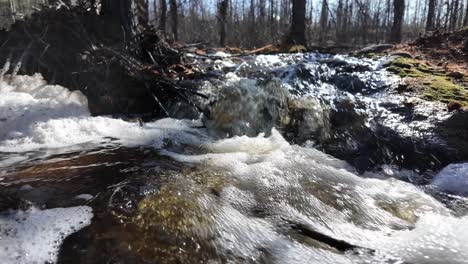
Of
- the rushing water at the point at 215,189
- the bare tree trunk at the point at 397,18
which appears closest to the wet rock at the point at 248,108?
the rushing water at the point at 215,189

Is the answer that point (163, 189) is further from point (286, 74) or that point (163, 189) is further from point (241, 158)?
point (286, 74)

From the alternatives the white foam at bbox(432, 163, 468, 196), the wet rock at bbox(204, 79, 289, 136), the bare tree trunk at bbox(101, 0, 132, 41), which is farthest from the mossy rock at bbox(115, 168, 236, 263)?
the bare tree trunk at bbox(101, 0, 132, 41)

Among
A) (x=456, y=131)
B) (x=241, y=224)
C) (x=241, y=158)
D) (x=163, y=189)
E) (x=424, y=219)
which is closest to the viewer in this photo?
(x=241, y=224)

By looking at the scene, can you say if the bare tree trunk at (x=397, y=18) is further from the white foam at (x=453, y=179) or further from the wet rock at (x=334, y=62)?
the white foam at (x=453, y=179)

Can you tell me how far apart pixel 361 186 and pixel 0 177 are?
9.26ft

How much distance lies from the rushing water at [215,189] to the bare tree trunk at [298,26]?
207 inches

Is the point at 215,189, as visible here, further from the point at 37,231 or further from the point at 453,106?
the point at 453,106

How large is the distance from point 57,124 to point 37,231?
6.93 feet

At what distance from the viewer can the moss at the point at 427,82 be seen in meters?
5.29

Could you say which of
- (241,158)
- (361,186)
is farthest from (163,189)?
(361,186)

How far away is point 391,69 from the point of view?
654 centimetres

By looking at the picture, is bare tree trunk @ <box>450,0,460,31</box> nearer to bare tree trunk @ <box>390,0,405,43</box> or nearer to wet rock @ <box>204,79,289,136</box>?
bare tree trunk @ <box>390,0,405,43</box>

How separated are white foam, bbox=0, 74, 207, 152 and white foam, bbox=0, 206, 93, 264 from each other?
57.7 inches

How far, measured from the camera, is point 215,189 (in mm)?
2932
